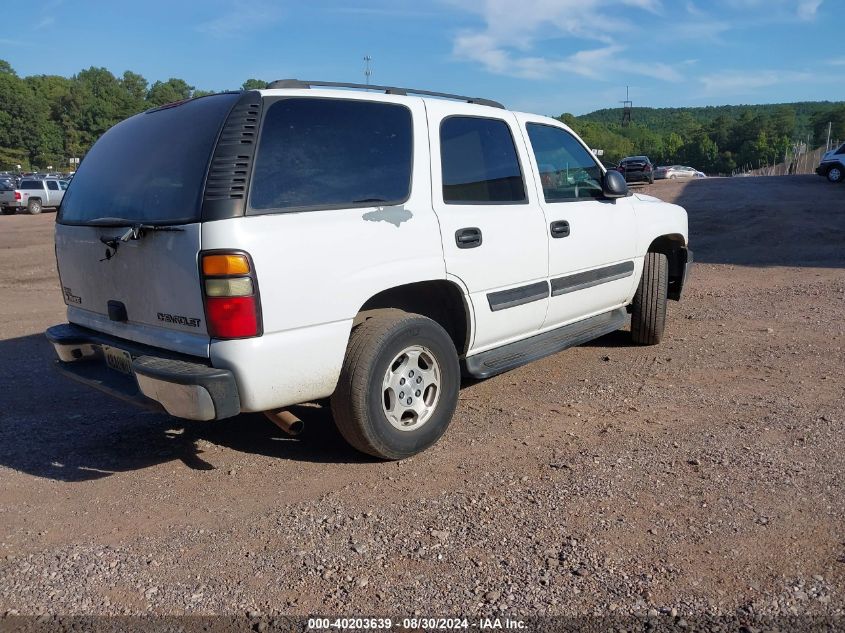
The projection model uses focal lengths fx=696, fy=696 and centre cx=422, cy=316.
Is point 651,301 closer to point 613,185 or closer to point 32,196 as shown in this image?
point 613,185

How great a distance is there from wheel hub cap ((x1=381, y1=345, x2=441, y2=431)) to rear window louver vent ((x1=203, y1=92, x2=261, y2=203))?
120 centimetres

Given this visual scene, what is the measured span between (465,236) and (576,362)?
2.16m

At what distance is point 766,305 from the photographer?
7.64 m

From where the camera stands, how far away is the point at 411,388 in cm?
383

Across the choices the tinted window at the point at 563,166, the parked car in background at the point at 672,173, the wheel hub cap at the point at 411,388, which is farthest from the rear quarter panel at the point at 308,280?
the parked car in background at the point at 672,173

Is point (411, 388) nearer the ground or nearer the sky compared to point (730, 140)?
nearer the ground

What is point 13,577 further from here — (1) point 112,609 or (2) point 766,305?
(2) point 766,305

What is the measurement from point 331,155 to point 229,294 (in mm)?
919

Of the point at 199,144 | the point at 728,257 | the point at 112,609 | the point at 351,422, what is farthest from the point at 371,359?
the point at 728,257

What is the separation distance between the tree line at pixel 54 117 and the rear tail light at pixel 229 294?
4028 inches

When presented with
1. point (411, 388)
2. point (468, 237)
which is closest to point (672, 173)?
point (468, 237)

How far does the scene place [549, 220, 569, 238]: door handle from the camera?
4641 millimetres

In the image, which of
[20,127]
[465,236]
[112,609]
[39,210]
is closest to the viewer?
[112,609]

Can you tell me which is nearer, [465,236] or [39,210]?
[465,236]
